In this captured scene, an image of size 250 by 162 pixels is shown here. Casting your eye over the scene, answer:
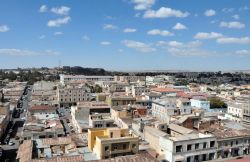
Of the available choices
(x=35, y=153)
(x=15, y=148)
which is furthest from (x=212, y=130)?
(x=15, y=148)

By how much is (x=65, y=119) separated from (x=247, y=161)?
42144 mm

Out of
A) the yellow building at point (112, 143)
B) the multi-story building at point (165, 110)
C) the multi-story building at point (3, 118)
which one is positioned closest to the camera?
the yellow building at point (112, 143)

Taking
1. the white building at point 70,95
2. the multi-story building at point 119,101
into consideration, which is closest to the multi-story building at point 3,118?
the multi-story building at point 119,101

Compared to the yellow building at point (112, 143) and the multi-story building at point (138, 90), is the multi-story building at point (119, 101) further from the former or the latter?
the yellow building at point (112, 143)

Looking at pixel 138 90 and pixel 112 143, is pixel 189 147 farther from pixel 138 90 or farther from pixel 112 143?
pixel 138 90

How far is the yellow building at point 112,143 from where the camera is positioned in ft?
108

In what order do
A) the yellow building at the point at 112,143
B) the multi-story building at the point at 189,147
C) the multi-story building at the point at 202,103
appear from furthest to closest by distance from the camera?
the multi-story building at the point at 202,103
the multi-story building at the point at 189,147
the yellow building at the point at 112,143

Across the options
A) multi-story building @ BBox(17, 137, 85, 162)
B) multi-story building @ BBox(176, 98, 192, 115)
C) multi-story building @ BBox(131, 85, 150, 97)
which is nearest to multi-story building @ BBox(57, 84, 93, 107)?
multi-story building @ BBox(131, 85, 150, 97)

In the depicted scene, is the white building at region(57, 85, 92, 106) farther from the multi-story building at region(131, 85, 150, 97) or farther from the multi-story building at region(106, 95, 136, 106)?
the multi-story building at region(106, 95, 136, 106)

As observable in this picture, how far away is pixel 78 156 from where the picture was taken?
105 ft

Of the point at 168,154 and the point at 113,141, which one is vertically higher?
the point at 113,141

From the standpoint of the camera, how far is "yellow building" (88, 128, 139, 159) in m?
32.9

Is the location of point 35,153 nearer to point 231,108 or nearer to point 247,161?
point 247,161

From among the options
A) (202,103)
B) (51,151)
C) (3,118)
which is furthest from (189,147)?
(202,103)
